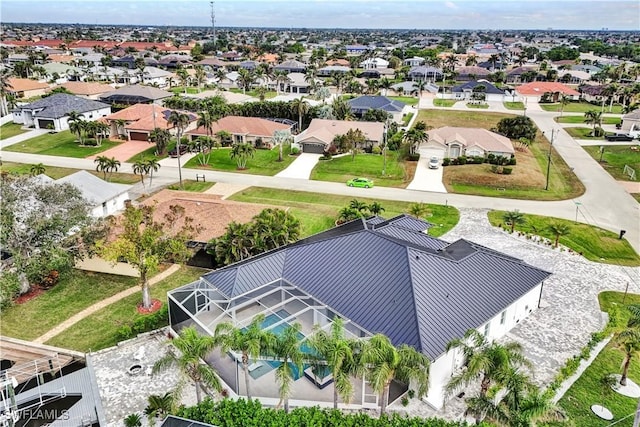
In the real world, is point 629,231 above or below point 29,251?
below

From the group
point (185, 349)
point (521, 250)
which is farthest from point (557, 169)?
point (185, 349)

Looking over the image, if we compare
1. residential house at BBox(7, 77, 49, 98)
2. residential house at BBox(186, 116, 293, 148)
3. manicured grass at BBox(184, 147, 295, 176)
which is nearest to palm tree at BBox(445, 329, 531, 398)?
manicured grass at BBox(184, 147, 295, 176)

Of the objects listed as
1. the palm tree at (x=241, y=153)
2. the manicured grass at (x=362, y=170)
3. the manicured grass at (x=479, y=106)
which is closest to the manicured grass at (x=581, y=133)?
the manicured grass at (x=479, y=106)

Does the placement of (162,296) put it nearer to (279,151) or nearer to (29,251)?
(29,251)

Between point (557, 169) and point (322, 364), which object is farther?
point (557, 169)

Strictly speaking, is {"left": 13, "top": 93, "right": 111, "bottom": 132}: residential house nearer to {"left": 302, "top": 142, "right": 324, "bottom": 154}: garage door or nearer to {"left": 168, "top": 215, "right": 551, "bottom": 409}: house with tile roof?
{"left": 302, "top": 142, "right": 324, "bottom": 154}: garage door

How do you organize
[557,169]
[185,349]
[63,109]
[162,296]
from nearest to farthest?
[185,349]
[162,296]
[557,169]
[63,109]
